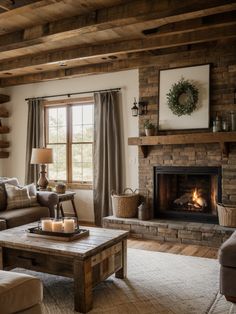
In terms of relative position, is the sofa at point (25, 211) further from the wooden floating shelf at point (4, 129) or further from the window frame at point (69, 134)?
the wooden floating shelf at point (4, 129)

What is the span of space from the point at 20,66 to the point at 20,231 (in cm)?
312

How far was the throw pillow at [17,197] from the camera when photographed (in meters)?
4.59

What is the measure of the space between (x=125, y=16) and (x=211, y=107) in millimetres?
1996

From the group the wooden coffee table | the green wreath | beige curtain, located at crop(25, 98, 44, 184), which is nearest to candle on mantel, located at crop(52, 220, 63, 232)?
the wooden coffee table

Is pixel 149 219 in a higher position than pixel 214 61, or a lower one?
lower

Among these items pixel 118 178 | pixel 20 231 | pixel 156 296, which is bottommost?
pixel 156 296

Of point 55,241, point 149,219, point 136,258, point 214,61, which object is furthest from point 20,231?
point 214,61

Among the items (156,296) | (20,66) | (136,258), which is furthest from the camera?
(20,66)

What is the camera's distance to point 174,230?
4746 mm

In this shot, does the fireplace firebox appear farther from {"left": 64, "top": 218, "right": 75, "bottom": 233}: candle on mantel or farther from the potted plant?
→ {"left": 64, "top": 218, "right": 75, "bottom": 233}: candle on mantel

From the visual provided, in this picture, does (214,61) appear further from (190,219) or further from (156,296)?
(156,296)

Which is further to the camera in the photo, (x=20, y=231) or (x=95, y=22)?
(x=95, y=22)

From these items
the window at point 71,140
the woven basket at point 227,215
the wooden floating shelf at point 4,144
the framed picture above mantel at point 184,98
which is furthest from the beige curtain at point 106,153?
the wooden floating shelf at point 4,144

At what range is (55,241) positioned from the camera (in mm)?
2998
